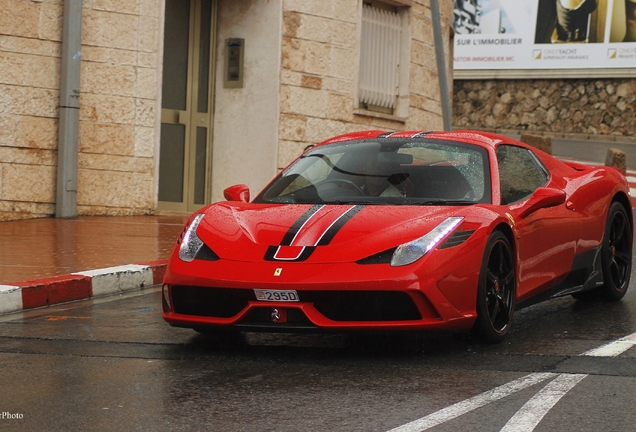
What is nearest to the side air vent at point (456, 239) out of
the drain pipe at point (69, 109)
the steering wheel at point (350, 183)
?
the steering wheel at point (350, 183)

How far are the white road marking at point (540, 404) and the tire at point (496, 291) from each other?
808mm

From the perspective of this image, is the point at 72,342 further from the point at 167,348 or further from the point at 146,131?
the point at 146,131

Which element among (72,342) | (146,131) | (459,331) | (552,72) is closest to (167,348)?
(72,342)

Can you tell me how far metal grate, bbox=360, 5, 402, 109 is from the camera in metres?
16.7

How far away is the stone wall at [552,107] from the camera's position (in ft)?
121

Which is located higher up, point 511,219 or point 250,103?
point 250,103

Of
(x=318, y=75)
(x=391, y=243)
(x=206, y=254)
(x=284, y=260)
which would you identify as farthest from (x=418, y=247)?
(x=318, y=75)

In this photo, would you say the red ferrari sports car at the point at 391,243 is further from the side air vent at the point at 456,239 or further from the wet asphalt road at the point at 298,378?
the wet asphalt road at the point at 298,378

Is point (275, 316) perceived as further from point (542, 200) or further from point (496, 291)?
point (542, 200)

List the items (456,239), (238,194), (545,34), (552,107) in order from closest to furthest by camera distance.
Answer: (456,239) < (238,194) < (552,107) < (545,34)

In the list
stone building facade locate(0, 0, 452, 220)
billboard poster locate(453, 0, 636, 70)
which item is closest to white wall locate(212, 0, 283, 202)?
stone building facade locate(0, 0, 452, 220)

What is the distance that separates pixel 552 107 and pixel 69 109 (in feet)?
88.8

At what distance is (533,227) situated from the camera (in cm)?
676

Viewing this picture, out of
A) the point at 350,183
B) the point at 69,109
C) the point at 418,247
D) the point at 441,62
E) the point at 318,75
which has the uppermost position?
the point at 441,62
